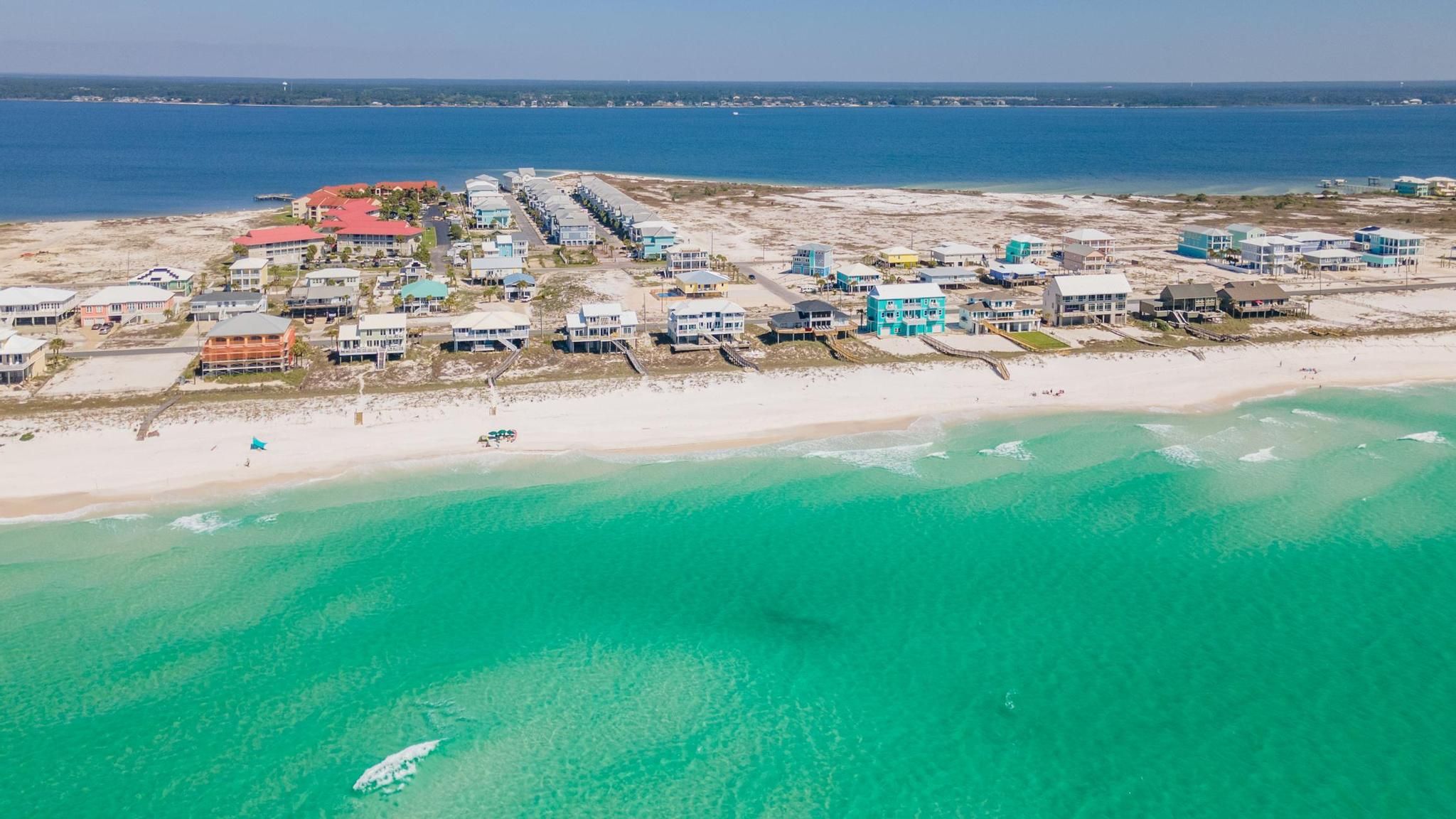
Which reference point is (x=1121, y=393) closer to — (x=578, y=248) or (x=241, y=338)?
(x=241, y=338)

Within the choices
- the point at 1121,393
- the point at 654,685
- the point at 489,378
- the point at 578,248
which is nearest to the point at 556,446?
the point at 489,378

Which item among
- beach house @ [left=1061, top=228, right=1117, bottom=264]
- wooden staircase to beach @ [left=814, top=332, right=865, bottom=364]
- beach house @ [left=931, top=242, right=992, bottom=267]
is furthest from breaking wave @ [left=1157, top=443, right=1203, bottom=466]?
beach house @ [left=1061, top=228, right=1117, bottom=264]

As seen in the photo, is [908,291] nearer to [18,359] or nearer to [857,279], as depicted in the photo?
[857,279]

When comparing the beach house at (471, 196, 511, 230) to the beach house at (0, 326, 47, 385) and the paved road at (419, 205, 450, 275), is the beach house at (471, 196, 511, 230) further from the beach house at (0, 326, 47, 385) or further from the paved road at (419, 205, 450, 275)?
the beach house at (0, 326, 47, 385)

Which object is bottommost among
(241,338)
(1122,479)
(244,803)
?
(244,803)

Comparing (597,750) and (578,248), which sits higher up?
(578,248)

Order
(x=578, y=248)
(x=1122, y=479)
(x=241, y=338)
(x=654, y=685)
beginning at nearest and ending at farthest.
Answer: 1. (x=654, y=685)
2. (x=1122, y=479)
3. (x=241, y=338)
4. (x=578, y=248)
